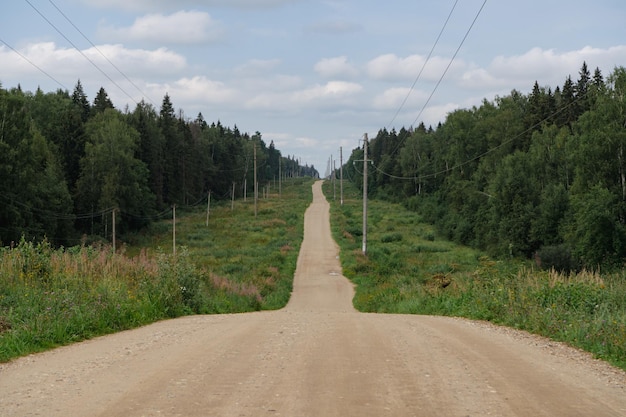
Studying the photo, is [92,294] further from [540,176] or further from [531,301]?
[540,176]

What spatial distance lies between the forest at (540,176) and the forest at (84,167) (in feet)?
90.6

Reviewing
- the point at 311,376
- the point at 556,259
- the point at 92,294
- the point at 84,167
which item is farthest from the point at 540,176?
the point at 311,376

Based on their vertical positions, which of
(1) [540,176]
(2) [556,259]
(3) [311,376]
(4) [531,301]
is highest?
(1) [540,176]

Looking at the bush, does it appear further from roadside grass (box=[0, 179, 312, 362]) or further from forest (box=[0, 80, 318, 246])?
forest (box=[0, 80, 318, 246])

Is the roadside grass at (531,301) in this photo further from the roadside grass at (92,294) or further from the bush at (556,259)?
the bush at (556,259)

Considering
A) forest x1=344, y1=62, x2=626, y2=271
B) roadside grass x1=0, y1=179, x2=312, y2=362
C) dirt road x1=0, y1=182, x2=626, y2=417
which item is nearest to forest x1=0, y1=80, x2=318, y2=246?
roadside grass x1=0, y1=179, x2=312, y2=362

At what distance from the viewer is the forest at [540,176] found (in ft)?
135

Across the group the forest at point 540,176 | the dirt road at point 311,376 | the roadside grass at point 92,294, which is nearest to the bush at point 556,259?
the forest at point 540,176

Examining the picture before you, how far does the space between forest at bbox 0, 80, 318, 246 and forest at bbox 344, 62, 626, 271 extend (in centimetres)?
2760

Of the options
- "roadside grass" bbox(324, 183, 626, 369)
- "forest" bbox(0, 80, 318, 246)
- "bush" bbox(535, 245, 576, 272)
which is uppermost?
"forest" bbox(0, 80, 318, 246)

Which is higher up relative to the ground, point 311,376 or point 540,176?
point 540,176

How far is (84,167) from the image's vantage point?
63938 mm

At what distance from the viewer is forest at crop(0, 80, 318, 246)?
46812 mm

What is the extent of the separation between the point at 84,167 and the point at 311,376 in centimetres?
6227
